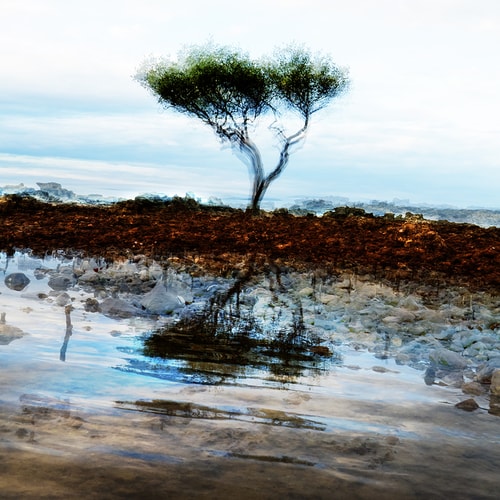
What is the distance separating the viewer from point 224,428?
2.89m

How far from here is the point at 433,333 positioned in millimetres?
5316

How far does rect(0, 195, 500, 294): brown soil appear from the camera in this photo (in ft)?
27.3

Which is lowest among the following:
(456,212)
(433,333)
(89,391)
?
(89,391)

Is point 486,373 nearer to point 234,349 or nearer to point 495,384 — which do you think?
point 495,384

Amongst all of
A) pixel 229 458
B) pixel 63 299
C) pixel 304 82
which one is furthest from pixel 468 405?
pixel 304 82

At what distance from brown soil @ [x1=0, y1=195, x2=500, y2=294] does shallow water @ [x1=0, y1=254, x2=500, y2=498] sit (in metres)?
3.89

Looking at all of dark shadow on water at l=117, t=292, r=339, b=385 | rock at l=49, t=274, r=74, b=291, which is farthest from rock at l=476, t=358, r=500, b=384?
rock at l=49, t=274, r=74, b=291

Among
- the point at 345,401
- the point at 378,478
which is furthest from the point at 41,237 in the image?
the point at 378,478

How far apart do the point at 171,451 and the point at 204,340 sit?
2.32 metres

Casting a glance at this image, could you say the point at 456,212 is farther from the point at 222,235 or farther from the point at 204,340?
the point at 204,340

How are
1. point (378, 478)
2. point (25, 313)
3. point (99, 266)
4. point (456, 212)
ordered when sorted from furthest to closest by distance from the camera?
point (456, 212)
point (99, 266)
point (25, 313)
point (378, 478)

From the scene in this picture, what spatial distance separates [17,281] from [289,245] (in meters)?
4.45

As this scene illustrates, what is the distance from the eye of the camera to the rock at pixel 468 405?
11.3ft

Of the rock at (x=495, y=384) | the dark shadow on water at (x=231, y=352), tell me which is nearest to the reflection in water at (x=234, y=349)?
the dark shadow on water at (x=231, y=352)
